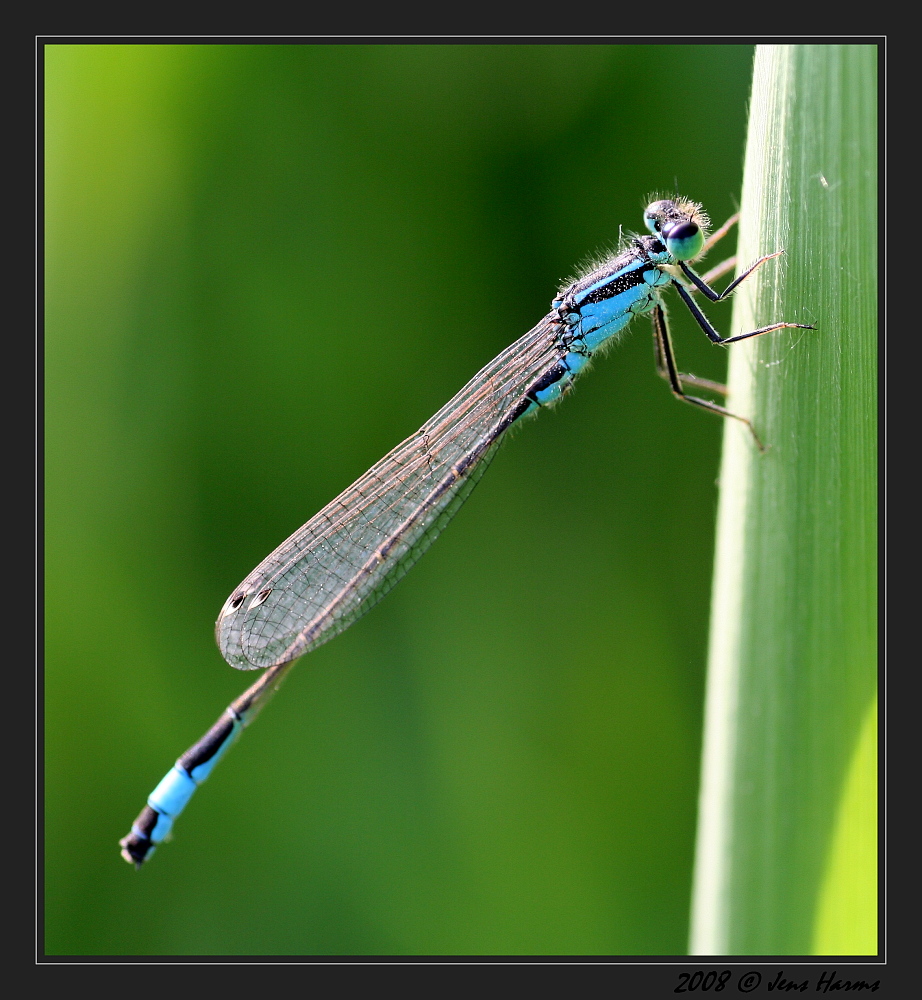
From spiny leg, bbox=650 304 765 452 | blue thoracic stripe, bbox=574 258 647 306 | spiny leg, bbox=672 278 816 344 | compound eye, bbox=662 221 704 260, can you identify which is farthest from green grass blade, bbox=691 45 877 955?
blue thoracic stripe, bbox=574 258 647 306

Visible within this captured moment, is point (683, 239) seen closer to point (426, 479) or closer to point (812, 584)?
→ point (426, 479)

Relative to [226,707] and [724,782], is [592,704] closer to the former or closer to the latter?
[724,782]

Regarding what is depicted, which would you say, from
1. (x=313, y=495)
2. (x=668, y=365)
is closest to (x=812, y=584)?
(x=668, y=365)

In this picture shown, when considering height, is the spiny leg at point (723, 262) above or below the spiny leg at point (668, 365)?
above

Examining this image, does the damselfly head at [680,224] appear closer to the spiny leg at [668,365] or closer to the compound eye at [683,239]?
the compound eye at [683,239]

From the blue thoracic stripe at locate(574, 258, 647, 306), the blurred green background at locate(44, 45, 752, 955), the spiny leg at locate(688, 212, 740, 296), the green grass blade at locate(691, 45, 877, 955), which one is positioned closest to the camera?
the green grass blade at locate(691, 45, 877, 955)

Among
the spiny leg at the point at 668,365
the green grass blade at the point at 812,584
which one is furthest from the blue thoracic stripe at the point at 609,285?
the green grass blade at the point at 812,584

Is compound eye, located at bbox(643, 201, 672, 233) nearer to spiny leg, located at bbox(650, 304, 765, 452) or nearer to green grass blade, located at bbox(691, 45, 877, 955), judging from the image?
spiny leg, located at bbox(650, 304, 765, 452)
